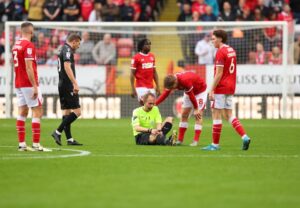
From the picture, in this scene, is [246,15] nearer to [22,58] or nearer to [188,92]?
[188,92]

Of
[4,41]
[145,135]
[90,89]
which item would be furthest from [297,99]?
[145,135]

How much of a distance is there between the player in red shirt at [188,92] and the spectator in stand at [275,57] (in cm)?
1162

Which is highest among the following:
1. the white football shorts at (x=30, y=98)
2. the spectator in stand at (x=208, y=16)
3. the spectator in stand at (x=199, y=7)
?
the spectator in stand at (x=199, y=7)

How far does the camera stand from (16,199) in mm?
10617

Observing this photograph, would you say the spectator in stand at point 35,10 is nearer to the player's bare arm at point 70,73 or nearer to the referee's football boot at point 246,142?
the player's bare arm at point 70,73

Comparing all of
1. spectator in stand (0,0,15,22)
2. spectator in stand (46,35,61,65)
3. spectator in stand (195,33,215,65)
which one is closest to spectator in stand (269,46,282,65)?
spectator in stand (195,33,215,65)

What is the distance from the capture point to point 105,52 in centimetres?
3006

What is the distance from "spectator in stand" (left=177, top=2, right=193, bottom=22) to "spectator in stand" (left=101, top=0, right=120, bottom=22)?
7.03ft

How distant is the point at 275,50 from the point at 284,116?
2.24 metres

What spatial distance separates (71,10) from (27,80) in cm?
1732

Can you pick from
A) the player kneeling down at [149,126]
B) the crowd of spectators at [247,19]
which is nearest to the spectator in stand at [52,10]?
the crowd of spectators at [247,19]

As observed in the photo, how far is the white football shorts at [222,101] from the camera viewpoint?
16547mm

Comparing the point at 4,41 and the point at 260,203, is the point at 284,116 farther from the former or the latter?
the point at 260,203

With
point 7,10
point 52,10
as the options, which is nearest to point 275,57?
point 52,10
